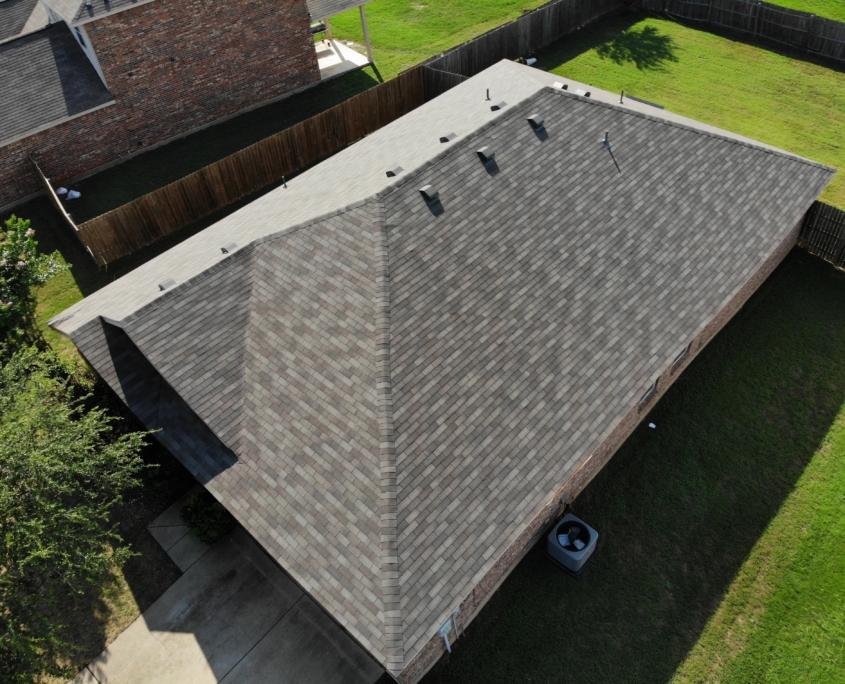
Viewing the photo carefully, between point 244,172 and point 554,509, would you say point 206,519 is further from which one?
point 244,172

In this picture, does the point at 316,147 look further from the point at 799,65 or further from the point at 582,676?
the point at 799,65

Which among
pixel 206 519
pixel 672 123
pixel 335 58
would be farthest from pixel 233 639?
pixel 335 58

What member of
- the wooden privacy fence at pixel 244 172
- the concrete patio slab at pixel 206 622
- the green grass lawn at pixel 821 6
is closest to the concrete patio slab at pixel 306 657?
the concrete patio slab at pixel 206 622

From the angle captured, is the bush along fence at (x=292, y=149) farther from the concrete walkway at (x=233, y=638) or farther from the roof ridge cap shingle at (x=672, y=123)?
the concrete walkway at (x=233, y=638)

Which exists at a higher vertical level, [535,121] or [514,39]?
[535,121]

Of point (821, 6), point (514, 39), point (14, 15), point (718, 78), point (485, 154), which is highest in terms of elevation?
→ point (14, 15)
